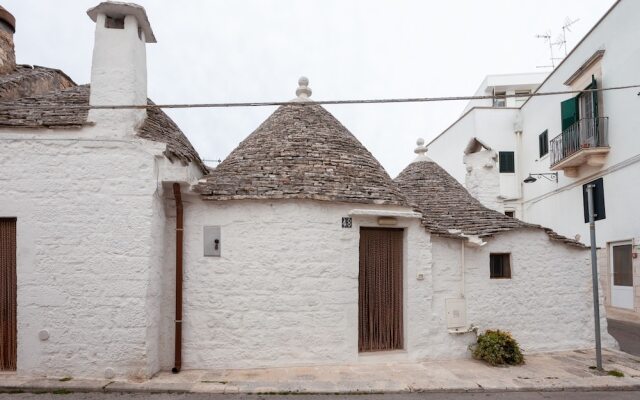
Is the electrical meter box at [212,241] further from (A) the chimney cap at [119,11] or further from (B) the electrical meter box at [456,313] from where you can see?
(B) the electrical meter box at [456,313]

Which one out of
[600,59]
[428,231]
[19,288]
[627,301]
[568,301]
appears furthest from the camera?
[600,59]

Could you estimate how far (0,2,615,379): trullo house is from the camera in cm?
701

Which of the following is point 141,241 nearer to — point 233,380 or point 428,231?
point 233,380

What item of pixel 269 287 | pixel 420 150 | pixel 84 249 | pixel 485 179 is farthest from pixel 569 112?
pixel 84 249

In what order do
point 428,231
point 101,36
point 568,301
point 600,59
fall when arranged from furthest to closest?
point 600,59
point 568,301
point 428,231
point 101,36

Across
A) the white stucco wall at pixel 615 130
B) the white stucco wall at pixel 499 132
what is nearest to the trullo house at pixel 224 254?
the white stucco wall at pixel 615 130

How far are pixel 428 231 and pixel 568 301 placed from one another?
142 inches

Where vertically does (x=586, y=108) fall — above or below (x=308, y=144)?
above

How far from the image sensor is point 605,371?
762 centimetres

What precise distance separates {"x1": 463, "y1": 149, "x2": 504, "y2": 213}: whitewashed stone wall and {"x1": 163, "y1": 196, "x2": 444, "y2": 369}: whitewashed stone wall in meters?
7.33

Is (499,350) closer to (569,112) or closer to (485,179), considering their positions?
(485,179)

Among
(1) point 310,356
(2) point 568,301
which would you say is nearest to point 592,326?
(2) point 568,301

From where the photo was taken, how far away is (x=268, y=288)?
772 cm

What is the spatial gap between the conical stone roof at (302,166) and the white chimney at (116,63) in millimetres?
1854
